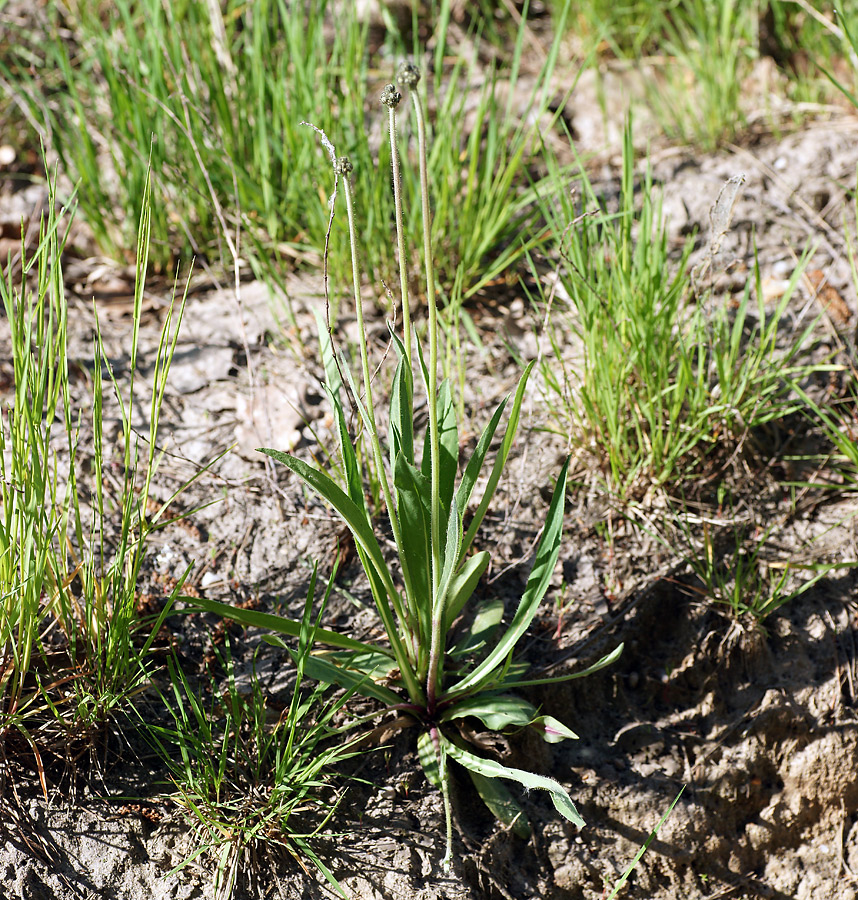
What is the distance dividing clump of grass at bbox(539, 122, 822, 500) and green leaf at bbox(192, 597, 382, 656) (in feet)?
2.29

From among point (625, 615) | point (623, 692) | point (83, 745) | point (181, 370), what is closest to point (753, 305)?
point (625, 615)

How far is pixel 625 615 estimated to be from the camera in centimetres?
179

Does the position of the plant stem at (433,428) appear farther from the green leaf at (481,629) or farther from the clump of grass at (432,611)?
the green leaf at (481,629)

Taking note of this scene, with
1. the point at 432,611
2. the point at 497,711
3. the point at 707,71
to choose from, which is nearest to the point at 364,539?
the point at 432,611

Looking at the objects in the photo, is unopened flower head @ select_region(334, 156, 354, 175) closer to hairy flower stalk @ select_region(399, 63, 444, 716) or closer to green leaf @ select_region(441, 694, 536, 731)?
hairy flower stalk @ select_region(399, 63, 444, 716)

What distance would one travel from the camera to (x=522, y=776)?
4.22 ft

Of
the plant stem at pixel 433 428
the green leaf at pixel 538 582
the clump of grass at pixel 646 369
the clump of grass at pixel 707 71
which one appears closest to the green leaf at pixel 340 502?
the plant stem at pixel 433 428

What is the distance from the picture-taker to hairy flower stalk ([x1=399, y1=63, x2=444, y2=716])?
0.95m

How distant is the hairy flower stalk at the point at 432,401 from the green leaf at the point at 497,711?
0.06 meters

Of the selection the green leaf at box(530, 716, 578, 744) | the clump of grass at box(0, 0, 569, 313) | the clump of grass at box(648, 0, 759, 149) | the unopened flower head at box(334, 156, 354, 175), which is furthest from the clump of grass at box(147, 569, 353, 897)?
the clump of grass at box(648, 0, 759, 149)

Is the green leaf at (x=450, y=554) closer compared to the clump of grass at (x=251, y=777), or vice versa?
the green leaf at (x=450, y=554)

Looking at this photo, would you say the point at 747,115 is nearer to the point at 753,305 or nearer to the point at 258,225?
the point at 753,305

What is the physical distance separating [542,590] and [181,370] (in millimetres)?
1199

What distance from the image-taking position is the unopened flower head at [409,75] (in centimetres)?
94
